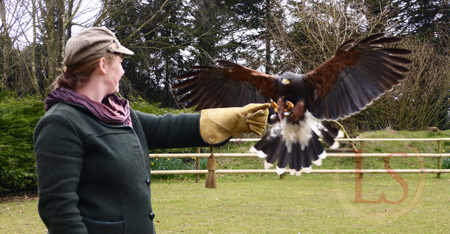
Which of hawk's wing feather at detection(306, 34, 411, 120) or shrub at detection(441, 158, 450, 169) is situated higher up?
hawk's wing feather at detection(306, 34, 411, 120)

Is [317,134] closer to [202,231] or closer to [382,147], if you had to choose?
[202,231]

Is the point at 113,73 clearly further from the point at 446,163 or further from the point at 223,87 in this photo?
the point at 446,163

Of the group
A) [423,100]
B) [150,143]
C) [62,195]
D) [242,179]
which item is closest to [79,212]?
[62,195]

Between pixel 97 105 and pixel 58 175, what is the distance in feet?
0.94

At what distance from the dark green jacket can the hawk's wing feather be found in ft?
3.73

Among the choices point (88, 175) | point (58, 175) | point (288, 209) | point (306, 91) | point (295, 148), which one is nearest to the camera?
point (58, 175)

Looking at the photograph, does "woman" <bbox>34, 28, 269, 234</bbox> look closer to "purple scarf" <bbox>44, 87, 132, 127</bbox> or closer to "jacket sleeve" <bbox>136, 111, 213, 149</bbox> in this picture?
"purple scarf" <bbox>44, 87, 132, 127</bbox>

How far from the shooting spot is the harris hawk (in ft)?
6.06

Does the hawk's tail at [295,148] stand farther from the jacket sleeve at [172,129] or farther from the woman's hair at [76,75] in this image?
the woman's hair at [76,75]

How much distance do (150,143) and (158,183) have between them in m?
5.68

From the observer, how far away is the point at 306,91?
2.06 metres

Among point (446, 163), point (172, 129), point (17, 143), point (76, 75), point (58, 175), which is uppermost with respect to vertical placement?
point (76, 75)

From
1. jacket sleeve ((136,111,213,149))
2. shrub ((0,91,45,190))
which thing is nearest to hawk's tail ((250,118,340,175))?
jacket sleeve ((136,111,213,149))

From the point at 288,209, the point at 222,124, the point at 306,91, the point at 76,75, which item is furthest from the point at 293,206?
the point at 76,75
